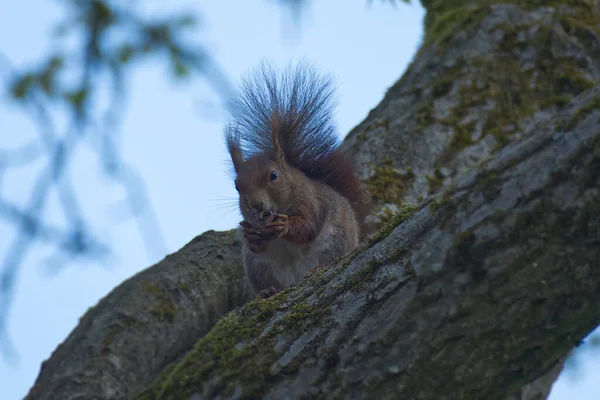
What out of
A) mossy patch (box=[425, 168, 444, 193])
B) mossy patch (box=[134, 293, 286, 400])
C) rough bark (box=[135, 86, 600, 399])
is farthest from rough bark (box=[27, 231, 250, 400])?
mossy patch (box=[425, 168, 444, 193])

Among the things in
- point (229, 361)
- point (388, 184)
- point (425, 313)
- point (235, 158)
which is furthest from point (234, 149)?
point (425, 313)

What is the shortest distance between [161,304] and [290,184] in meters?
1.33

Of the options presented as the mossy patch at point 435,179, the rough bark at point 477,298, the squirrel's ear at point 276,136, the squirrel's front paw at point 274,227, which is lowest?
the rough bark at point 477,298

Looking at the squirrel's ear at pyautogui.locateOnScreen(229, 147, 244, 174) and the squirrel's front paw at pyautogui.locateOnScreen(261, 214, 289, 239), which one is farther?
the squirrel's ear at pyautogui.locateOnScreen(229, 147, 244, 174)

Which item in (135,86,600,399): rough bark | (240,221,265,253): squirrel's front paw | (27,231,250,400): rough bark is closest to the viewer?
(135,86,600,399): rough bark

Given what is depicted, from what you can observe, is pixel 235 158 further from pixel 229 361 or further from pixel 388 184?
pixel 229 361

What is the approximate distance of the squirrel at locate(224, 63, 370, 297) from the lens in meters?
3.59

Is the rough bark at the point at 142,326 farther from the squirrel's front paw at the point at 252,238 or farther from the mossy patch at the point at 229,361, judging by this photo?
the mossy patch at the point at 229,361

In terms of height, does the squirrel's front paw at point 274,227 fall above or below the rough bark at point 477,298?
above

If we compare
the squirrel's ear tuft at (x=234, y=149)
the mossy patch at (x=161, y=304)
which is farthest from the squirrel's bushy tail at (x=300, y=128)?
the mossy patch at (x=161, y=304)

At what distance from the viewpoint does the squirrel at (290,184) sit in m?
3.59

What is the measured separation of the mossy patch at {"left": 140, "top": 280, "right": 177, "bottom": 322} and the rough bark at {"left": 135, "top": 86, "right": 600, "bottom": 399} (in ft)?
2.64

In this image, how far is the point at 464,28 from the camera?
3.90 m

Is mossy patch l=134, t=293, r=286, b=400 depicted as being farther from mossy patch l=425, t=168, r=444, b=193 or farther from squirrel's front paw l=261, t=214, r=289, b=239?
mossy patch l=425, t=168, r=444, b=193
